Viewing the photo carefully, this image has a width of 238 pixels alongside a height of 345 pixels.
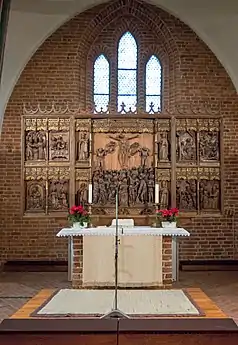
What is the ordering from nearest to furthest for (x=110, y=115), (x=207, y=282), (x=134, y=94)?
(x=207, y=282) → (x=110, y=115) → (x=134, y=94)

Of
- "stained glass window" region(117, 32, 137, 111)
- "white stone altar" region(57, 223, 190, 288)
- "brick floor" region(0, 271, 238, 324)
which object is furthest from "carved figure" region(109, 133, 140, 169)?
"white stone altar" region(57, 223, 190, 288)

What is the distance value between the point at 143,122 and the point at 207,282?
11.9ft

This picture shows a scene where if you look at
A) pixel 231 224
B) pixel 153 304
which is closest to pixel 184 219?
pixel 231 224

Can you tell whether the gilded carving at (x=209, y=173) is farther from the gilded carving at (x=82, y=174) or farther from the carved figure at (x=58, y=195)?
the carved figure at (x=58, y=195)

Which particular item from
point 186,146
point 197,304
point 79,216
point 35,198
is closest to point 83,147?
point 35,198

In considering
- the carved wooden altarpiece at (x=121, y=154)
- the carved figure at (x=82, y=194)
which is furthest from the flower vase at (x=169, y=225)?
the carved figure at (x=82, y=194)

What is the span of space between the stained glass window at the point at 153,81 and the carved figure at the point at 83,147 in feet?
9.32

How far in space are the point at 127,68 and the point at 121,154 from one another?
3198 mm

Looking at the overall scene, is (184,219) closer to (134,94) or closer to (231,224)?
(231,224)

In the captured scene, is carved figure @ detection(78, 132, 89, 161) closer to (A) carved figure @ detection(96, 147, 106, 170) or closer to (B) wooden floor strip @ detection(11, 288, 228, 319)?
(A) carved figure @ detection(96, 147, 106, 170)

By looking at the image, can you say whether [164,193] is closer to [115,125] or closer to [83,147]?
[115,125]

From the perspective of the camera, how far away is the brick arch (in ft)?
43.3

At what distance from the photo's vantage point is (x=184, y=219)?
39.0 ft

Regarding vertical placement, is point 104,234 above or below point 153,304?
above
